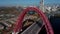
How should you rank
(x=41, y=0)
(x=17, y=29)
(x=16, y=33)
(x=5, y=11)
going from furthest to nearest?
1. (x=5, y=11)
2. (x=41, y=0)
3. (x=17, y=29)
4. (x=16, y=33)

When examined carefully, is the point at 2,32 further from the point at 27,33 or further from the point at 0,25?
the point at 27,33

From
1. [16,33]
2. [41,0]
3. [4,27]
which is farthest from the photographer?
[41,0]

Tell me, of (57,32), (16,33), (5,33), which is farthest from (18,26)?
(57,32)

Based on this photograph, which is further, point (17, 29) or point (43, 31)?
point (43, 31)

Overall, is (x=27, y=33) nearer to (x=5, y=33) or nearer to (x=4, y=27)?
(x=5, y=33)

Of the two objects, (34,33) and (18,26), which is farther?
(18,26)

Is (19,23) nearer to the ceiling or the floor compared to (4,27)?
nearer to the ceiling

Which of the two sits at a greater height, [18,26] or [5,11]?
[18,26]

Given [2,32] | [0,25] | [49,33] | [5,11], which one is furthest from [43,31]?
[5,11]

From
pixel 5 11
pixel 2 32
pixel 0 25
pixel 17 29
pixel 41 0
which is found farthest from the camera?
pixel 5 11
